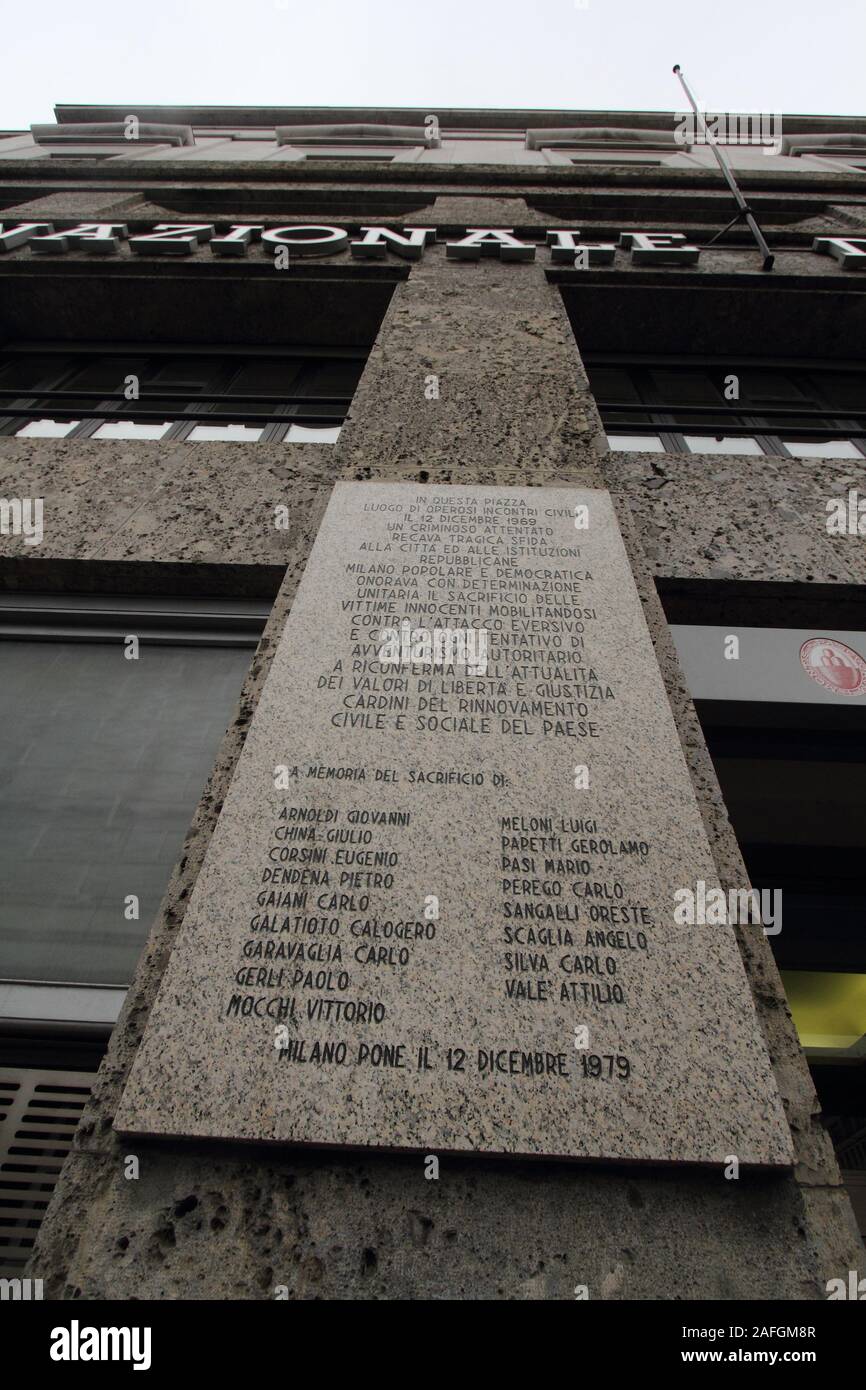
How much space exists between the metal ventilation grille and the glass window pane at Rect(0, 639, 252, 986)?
0.44 meters

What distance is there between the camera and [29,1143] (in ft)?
8.94

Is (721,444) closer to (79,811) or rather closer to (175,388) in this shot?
(175,388)

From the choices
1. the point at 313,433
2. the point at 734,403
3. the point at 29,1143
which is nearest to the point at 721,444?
the point at 734,403

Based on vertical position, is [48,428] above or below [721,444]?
above

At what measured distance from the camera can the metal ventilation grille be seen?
8.34 feet

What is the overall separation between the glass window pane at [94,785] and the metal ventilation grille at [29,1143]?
438mm

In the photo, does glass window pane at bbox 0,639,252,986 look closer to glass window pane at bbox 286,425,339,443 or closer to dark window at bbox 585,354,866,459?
glass window pane at bbox 286,425,339,443

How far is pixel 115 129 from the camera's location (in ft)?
55.8

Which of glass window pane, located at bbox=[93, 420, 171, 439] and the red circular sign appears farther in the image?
glass window pane, located at bbox=[93, 420, 171, 439]

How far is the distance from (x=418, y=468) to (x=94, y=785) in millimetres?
2904

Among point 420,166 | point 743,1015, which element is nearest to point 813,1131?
point 743,1015

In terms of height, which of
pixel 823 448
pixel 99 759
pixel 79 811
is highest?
pixel 823 448

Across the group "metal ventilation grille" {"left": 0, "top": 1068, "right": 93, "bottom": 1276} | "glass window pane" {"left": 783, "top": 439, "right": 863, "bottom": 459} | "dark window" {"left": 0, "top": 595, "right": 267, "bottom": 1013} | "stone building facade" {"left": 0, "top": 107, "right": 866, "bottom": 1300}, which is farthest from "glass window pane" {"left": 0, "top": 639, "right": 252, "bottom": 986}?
"glass window pane" {"left": 783, "top": 439, "right": 863, "bottom": 459}
